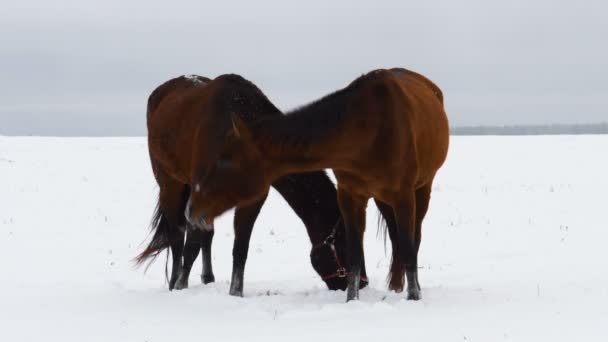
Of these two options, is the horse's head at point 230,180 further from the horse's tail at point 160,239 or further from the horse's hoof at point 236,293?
the horse's tail at point 160,239

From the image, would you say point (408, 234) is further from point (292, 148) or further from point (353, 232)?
point (292, 148)

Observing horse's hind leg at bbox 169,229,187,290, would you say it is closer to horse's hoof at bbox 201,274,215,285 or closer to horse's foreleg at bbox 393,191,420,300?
horse's hoof at bbox 201,274,215,285

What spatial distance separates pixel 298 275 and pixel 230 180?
3.33 metres

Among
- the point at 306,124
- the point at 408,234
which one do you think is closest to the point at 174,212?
the point at 306,124

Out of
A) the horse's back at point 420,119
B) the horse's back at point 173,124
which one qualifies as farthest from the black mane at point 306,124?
the horse's back at point 173,124

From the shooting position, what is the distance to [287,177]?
785 centimetres

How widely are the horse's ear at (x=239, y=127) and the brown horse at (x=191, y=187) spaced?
59cm

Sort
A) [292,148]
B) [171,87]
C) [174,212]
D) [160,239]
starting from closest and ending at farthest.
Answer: [292,148], [174,212], [160,239], [171,87]

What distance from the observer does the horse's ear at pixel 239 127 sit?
6340mm

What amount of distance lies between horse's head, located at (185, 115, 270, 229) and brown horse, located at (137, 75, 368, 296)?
0.68 ft

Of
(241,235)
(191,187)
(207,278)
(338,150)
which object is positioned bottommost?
(207,278)

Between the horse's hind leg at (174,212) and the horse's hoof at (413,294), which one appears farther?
the horse's hind leg at (174,212)

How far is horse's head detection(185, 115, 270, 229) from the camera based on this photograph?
640 cm

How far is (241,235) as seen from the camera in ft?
24.5
